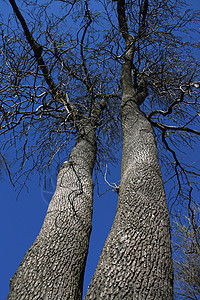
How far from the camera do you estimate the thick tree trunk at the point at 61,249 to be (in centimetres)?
126

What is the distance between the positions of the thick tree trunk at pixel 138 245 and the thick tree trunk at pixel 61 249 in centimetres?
23

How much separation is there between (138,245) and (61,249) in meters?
0.53

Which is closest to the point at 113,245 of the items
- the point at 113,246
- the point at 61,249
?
the point at 113,246

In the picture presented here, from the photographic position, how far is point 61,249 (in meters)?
1.49

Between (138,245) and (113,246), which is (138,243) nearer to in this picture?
(138,245)

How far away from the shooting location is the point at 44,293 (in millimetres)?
1218

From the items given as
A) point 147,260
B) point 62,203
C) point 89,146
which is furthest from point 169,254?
point 89,146

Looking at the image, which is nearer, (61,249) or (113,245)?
(113,245)

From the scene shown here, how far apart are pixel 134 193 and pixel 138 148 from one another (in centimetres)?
61

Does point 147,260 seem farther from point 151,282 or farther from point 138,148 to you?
point 138,148

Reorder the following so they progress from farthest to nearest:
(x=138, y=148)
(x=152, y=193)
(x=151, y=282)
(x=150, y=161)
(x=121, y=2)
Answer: (x=121, y=2), (x=138, y=148), (x=150, y=161), (x=152, y=193), (x=151, y=282)

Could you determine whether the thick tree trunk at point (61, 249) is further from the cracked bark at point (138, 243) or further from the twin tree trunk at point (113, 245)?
the cracked bark at point (138, 243)

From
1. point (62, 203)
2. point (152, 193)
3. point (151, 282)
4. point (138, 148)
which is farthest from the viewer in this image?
point (138, 148)

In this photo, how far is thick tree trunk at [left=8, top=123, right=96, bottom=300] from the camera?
4.14 feet
